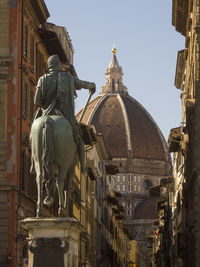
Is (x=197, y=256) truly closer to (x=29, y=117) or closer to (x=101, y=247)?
(x=29, y=117)

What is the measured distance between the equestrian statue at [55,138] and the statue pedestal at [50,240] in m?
0.37

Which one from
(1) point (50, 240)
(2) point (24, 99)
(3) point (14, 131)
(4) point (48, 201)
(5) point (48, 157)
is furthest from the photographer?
(2) point (24, 99)

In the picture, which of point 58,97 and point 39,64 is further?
point 39,64

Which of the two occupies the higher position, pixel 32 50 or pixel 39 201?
pixel 32 50

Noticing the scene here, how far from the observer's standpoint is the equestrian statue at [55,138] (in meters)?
15.2

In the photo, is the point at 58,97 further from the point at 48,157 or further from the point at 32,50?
the point at 32,50

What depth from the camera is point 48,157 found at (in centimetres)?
1513

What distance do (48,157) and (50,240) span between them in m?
1.50

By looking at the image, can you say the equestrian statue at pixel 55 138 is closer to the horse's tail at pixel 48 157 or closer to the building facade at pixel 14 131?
the horse's tail at pixel 48 157

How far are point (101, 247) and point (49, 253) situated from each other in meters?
68.0

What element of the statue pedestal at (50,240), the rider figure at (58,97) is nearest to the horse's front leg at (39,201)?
the statue pedestal at (50,240)

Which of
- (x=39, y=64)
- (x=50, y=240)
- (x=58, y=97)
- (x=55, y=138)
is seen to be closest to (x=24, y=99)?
(x=39, y=64)

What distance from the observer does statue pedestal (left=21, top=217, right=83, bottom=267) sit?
48.2 feet

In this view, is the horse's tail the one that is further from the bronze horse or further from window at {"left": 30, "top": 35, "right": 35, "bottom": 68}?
window at {"left": 30, "top": 35, "right": 35, "bottom": 68}
